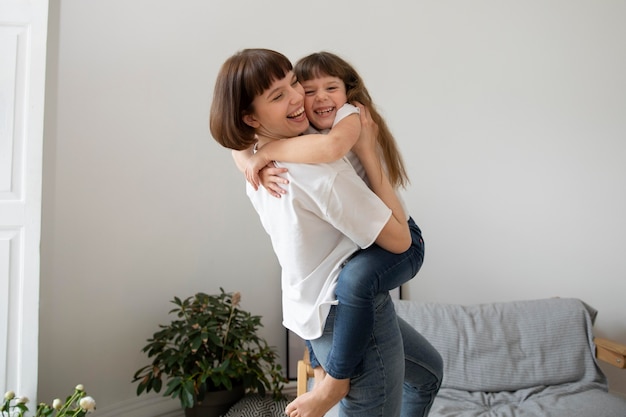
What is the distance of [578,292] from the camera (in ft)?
10.0

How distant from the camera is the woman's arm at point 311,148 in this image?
114 centimetres

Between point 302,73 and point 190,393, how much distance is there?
160 centimetres

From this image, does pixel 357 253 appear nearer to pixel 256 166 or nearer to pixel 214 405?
pixel 256 166

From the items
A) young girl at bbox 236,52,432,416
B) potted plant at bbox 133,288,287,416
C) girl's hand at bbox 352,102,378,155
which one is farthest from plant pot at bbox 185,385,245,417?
girl's hand at bbox 352,102,378,155

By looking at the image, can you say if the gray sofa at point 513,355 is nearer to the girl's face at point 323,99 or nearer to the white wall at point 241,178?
the white wall at point 241,178

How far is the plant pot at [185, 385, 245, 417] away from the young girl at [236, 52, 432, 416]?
1.35m

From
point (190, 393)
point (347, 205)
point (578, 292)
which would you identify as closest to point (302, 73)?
point (347, 205)

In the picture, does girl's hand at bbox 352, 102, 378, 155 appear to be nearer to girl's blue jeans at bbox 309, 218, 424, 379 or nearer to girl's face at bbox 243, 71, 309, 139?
girl's face at bbox 243, 71, 309, 139

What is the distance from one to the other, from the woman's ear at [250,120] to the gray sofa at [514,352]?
65.0 inches

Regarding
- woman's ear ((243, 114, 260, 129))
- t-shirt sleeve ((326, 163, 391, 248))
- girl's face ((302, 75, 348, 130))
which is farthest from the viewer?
girl's face ((302, 75, 348, 130))

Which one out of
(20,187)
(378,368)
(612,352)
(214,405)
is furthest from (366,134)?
(612,352)

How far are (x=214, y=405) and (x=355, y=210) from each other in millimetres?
1760

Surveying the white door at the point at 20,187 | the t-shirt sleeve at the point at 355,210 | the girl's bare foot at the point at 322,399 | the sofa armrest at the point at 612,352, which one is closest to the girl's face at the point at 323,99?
the t-shirt sleeve at the point at 355,210

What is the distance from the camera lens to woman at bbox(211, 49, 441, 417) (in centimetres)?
114
